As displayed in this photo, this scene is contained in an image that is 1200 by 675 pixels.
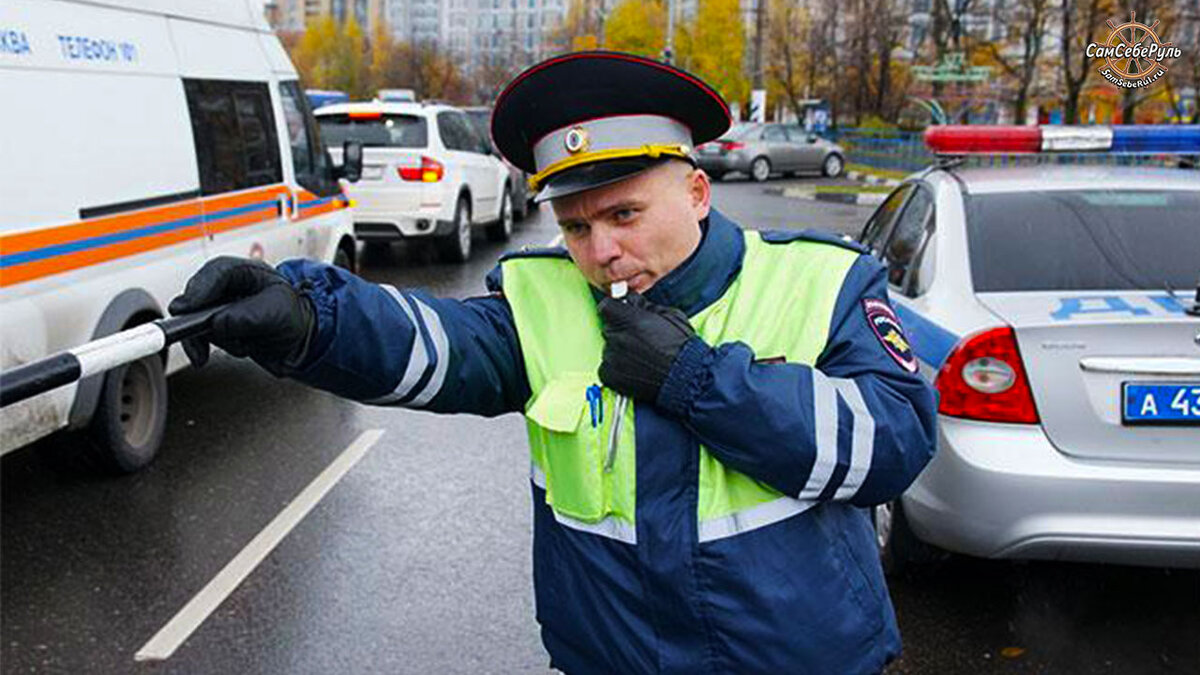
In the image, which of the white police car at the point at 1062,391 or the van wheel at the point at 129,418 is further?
the van wheel at the point at 129,418

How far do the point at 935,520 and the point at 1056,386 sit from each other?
57cm

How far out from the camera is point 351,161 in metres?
7.88

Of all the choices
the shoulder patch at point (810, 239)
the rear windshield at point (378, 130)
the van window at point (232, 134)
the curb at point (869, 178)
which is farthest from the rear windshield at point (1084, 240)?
the curb at point (869, 178)

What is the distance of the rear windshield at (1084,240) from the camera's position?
380cm

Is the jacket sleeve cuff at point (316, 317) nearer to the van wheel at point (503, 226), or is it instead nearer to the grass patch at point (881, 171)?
the van wheel at point (503, 226)

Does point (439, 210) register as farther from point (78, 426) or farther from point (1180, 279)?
point (1180, 279)

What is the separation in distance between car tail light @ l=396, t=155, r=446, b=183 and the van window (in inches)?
193

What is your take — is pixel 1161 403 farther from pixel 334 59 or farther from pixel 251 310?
pixel 334 59

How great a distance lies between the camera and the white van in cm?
432

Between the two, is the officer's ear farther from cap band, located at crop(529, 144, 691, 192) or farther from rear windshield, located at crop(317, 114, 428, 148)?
rear windshield, located at crop(317, 114, 428, 148)

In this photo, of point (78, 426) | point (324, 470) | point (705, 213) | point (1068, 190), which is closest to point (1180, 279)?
point (1068, 190)

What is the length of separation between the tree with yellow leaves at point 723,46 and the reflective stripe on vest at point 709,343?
51.0 meters

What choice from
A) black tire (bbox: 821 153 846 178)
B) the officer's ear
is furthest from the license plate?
black tire (bbox: 821 153 846 178)

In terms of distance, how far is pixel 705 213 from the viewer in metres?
1.84
